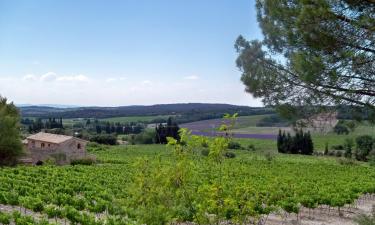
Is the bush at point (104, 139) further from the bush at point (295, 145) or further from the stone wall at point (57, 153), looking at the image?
the stone wall at point (57, 153)

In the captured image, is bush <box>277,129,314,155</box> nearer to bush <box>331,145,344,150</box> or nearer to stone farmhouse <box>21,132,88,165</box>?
bush <box>331,145,344,150</box>

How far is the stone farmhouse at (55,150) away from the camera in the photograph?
41.3 meters

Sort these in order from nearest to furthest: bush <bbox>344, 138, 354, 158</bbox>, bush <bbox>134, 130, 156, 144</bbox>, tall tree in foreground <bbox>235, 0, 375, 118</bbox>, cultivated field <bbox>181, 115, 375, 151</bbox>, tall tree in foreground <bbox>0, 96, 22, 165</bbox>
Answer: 1. tall tree in foreground <bbox>235, 0, 375, 118</bbox>
2. tall tree in foreground <bbox>0, 96, 22, 165</bbox>
3. bush <bbox>344, 138, 354, 158</bbox>
4. cultivated field <bbox>181, 115, 375, 151</bbox>
5. bush <bbox>134, 130, 156, 144</bbox>

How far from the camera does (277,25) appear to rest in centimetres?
1040

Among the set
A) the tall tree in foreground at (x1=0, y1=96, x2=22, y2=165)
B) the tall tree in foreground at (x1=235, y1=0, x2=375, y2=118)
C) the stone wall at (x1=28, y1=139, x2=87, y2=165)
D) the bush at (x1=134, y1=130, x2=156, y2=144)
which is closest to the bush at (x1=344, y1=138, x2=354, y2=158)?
the bush at (x1=134, y1=130, x2=156, y2=144)

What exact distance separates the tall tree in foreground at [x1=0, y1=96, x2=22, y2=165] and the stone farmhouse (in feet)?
15.6

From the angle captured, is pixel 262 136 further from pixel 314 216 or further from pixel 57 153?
pixel 314 216

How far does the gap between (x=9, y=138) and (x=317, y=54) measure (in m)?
29.6

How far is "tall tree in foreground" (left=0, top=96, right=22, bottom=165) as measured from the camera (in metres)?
33.2

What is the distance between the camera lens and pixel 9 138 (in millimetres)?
33312

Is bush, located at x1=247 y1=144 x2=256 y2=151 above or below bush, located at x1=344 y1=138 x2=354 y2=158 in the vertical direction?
below

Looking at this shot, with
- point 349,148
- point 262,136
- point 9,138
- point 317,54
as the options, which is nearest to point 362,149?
point 349,148

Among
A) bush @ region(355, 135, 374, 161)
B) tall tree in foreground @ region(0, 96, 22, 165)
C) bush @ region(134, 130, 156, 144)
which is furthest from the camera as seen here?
bush @ region(134, 130, 156, 144)

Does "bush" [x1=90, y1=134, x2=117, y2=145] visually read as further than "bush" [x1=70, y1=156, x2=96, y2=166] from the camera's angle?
Yes
